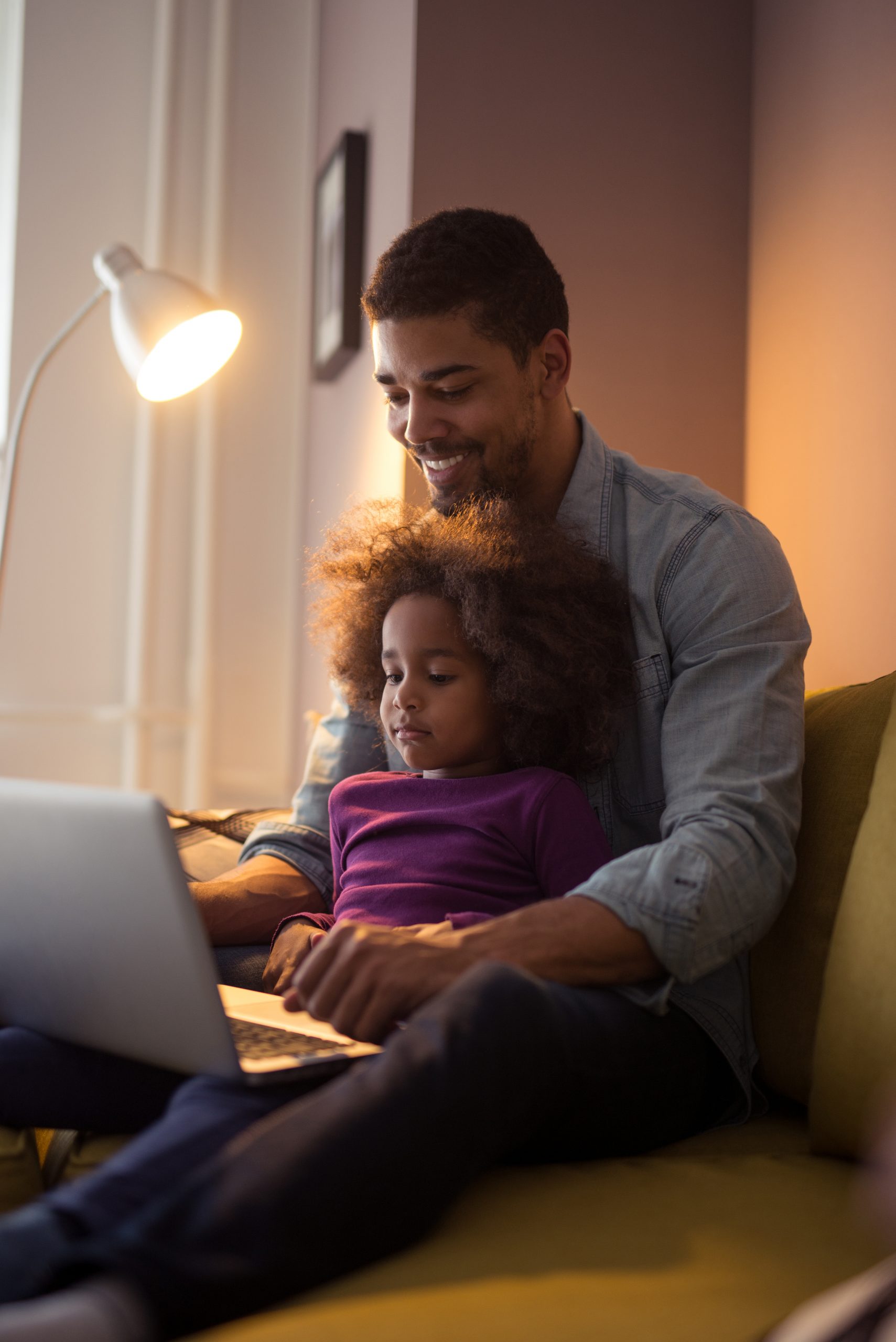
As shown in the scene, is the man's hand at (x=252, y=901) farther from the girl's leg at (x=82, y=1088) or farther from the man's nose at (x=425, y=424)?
the man's nose at (x=425, y=424)

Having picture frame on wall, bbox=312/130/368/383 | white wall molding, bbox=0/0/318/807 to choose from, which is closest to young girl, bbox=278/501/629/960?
picture frame on wall, bbox=312/130/368/383

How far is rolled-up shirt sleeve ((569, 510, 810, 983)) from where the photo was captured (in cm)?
103

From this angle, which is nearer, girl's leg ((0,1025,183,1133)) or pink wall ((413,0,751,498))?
girl's leg ((0,1025,183,1133))

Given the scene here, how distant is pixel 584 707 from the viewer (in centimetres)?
133

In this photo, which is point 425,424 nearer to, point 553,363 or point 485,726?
point 553,363

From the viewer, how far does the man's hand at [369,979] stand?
3.10 feet

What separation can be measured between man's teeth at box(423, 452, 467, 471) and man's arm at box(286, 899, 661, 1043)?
2.21 feet

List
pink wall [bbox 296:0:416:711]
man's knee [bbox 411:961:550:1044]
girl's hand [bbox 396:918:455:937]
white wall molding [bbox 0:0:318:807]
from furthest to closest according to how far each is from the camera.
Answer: white wall molding [bbox 0:0:318:807]
pink wall [bbox 296:0:416:711]
girl's hand [bbox 396:918:455:937]
man's knee [bbox 411:961:550:1044]

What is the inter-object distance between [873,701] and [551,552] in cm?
40

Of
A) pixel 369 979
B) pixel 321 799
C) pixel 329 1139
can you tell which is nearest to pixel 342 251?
pixel 321 799

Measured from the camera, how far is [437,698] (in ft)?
4.45

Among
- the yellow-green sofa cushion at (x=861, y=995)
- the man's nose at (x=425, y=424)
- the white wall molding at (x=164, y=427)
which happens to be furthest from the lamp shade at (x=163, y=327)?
the yellow-green sofa cushion at (x=861, y=995)

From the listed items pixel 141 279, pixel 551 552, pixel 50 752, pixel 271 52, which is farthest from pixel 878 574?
pixel 271 52

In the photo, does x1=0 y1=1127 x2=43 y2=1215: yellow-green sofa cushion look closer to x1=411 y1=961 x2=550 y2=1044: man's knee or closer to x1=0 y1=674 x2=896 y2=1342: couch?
x1=0 y1=674 x2=896 y2=1342: couch
